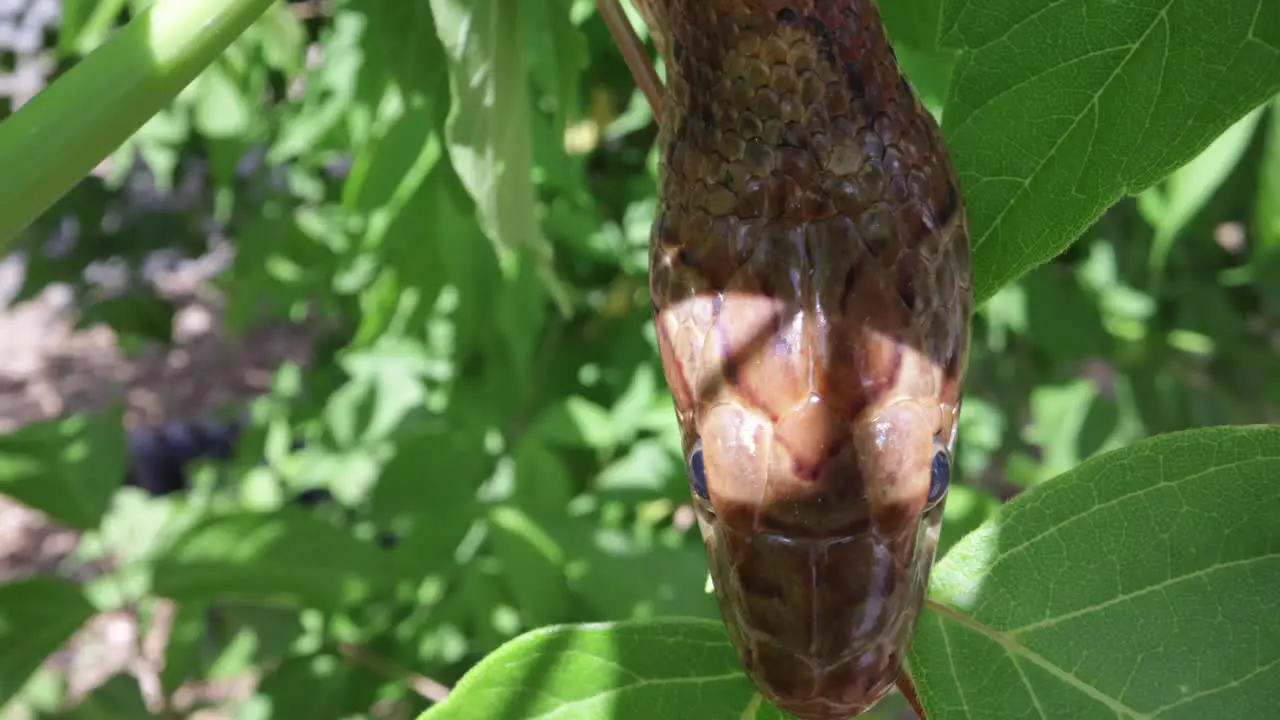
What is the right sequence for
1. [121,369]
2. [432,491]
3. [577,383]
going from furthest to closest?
1. [121,369]
2. [577,383]
3. [432,491]

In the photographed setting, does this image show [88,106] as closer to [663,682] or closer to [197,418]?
[663,682]

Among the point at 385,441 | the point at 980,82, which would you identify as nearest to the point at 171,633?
the point at 385,441

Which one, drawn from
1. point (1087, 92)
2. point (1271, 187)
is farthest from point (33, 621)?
point (1271, 187)

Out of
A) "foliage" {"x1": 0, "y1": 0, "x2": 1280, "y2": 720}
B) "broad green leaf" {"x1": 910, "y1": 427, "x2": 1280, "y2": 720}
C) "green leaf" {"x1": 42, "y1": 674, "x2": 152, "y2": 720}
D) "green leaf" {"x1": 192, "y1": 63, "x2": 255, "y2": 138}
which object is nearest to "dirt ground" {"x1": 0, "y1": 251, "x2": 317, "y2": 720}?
"foliage" {"x1": 0, "y1": 0, "x2": 1280, "y2": 720}

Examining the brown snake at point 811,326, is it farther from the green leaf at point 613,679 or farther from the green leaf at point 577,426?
the green leaf at point 577,426

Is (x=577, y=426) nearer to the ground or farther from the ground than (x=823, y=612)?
nearer to the ground

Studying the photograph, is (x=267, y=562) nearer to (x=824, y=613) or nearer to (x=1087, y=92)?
(x=824, y=613)

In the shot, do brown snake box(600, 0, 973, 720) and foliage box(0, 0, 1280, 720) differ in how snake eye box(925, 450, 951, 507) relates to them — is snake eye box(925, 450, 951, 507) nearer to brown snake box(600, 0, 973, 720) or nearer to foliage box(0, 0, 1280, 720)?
brown snake box(600, 0, 973, 720)

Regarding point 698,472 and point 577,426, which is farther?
point 577,426
